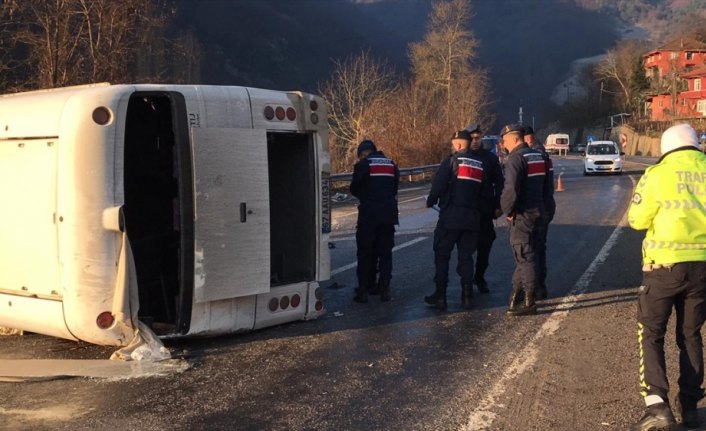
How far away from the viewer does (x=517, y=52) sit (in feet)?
521

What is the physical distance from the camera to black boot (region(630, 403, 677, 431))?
4004 millimetres

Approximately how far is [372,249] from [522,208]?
168 cm

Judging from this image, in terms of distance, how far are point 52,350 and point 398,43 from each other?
137m

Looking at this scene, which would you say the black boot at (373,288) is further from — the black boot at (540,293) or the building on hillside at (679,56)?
the building on hillside at (679,56)

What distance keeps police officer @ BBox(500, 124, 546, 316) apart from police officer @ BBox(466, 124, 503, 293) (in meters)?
0.37

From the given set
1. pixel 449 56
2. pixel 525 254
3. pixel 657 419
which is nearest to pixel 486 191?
pixel 525 254

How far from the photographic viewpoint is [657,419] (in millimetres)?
4020

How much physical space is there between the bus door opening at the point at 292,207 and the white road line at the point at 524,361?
2082mm

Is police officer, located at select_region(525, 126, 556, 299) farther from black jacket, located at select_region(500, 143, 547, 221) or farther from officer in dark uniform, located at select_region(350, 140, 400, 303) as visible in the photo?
officer in dark uniform, located at select_region(350, 140, 400, 303)

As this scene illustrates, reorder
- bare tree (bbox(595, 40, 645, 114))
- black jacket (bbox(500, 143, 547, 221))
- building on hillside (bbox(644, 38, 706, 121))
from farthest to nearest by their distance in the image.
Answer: bare tree (bbox(595, 40, 645, 114)) → building on hillside (bbox(644, 38, 706, 121)) → black jacket (bbox(500, 143, 547, 221))

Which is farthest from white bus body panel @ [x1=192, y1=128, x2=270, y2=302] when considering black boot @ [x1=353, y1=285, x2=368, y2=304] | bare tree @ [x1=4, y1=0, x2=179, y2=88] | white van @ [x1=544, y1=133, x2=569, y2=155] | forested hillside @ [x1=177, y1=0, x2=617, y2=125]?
white van @ [x1=544, y1=133, x2=569, y2=155]

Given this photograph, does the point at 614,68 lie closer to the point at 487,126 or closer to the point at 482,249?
the point at 487,126

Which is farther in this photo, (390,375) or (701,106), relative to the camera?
(701,106)

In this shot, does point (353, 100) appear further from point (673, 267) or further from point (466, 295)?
point (673, 267)
